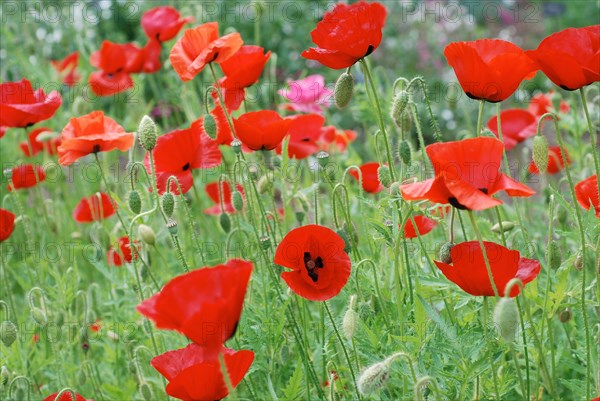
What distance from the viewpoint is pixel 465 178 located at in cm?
126

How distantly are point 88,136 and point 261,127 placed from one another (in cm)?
43

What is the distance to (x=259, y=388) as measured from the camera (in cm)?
202

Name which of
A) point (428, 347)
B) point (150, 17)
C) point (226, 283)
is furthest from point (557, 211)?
point (150, 17)

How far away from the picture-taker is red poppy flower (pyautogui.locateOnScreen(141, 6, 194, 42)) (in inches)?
111

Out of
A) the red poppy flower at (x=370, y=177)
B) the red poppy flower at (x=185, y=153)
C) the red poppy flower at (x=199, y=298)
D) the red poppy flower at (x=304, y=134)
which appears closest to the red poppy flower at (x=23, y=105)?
the red poppy flower at (x=185, y=153)

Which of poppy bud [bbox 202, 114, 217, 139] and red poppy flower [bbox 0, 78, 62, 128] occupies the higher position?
poppy bud [bbox 202, 114, 217, 139]

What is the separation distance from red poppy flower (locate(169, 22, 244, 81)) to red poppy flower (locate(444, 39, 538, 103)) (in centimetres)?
55

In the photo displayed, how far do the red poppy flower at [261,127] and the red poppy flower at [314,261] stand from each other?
0.36 metres

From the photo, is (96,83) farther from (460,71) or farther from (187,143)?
(460,71)

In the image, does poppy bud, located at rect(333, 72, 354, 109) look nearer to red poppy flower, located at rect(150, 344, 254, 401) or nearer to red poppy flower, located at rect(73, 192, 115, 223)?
red poppy flower, located at rect(150, 344, 254, 401)

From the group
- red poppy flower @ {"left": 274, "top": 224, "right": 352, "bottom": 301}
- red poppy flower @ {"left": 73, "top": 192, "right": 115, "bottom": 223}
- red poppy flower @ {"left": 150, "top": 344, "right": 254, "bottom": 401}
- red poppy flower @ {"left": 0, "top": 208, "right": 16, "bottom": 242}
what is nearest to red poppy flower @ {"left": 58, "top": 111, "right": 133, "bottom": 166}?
red poppy flower @ {"left": 0, "top": 208, "right": 16, "bottom": 242}

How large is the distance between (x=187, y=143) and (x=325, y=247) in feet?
1.78

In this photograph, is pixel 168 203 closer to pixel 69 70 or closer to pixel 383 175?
pixel 383 175

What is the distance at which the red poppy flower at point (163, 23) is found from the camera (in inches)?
111
